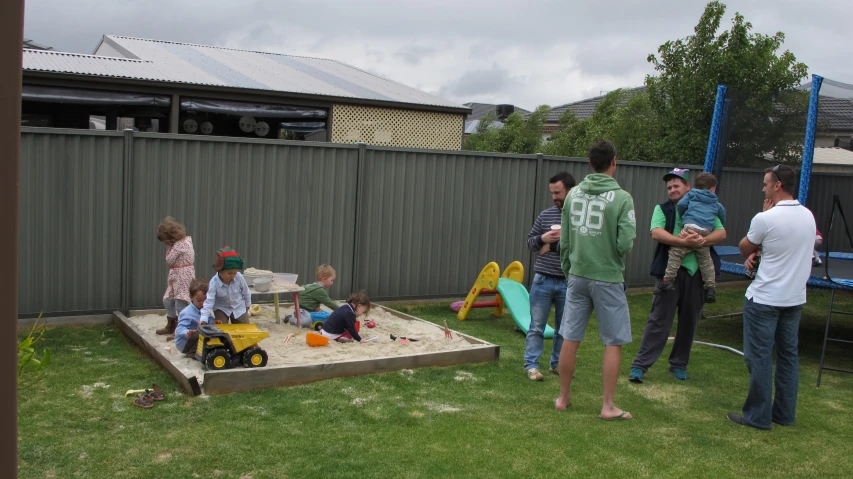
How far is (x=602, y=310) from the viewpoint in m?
5.44

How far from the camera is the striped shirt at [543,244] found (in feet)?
21.7

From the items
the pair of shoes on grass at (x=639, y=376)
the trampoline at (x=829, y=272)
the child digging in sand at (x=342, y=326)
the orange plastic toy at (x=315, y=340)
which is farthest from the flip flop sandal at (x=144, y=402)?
the trampoline at (x=829, y=272)

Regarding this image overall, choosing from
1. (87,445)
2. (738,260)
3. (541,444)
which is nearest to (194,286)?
(87,445)

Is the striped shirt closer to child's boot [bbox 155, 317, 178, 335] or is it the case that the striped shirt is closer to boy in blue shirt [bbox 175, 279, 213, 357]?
boy in blue shirt [bbox 175, 279, 213, 357]

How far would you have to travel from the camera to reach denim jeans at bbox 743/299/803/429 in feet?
18.1

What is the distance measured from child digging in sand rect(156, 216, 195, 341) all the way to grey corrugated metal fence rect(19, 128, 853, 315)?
103 cm

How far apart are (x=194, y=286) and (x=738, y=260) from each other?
7.48 m

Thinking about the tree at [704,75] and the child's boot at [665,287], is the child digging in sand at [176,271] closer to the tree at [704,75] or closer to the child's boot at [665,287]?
the child's boot at [665,287]

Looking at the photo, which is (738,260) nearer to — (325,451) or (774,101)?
(774,101)

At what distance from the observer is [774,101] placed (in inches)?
432

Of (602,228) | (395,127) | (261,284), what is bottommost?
(261,284)

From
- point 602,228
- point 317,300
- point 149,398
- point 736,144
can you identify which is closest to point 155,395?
point 149,398

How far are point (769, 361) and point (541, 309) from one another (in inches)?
76.6

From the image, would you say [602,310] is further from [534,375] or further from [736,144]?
[736,144]
